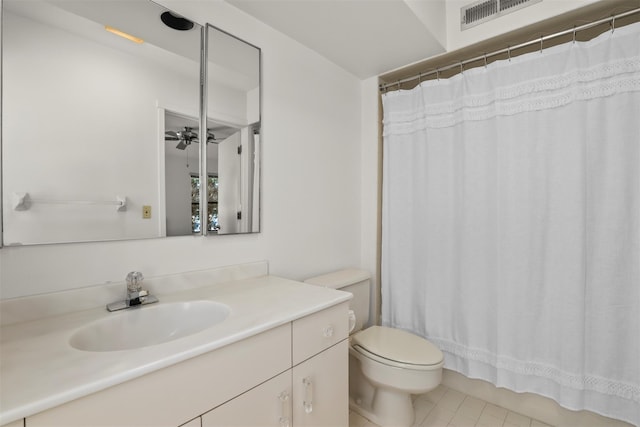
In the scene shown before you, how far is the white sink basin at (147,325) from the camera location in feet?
3.22

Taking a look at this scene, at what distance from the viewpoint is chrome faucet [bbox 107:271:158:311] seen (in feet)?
3.67

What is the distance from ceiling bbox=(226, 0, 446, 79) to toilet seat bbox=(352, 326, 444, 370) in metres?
1.75

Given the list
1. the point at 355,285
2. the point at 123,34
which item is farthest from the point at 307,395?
the point at 123,34

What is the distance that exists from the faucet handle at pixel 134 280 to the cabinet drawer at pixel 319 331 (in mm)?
604

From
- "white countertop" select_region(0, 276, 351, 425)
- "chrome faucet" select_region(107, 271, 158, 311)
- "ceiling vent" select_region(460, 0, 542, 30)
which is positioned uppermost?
"ceiling vent" select_region(460, 0, 542, 30)

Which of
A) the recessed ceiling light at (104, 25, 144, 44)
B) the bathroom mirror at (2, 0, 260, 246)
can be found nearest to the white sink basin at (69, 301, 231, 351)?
the bathroom mirror at (2, 0, 260, 246)

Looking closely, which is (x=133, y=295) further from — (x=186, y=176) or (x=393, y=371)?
(x=393, y=371)

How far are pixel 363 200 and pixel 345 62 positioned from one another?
1003 mm

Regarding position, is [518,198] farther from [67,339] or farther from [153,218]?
[67,339]

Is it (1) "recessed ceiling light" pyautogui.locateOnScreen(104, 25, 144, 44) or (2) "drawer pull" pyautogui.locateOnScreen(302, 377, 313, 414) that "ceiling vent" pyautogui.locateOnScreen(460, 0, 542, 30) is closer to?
(1) "recessed ceiling light" pyautogui.locateOnScreen(104, 25, 144, 44)

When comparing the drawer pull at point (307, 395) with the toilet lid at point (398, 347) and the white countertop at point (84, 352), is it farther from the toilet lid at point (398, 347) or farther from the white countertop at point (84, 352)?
the toilet lid at point (398, 347)

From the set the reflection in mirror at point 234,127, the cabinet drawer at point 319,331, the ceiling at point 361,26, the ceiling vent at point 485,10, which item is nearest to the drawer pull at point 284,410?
the cabinet drawer at point 319,331

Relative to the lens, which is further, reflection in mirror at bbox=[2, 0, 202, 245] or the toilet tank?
the toilet tank

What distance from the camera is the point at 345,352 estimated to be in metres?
1.35
